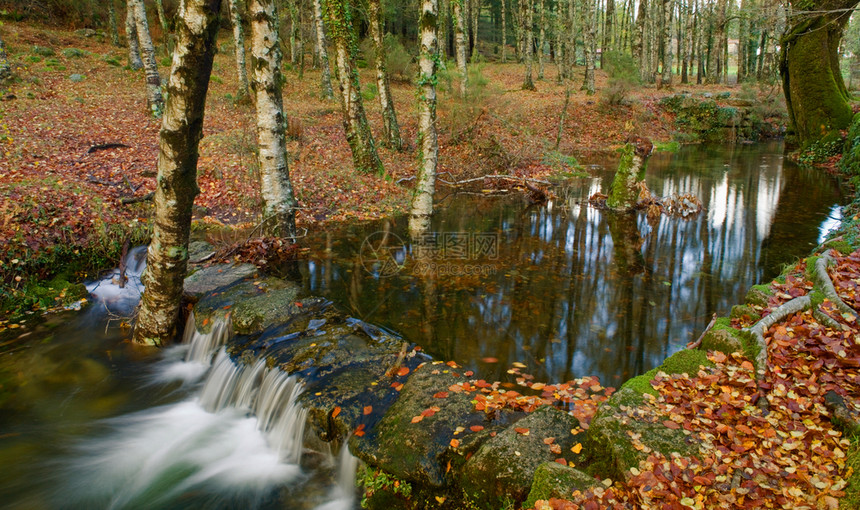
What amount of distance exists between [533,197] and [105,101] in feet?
53.2

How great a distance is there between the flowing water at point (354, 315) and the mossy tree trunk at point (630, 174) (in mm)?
1449

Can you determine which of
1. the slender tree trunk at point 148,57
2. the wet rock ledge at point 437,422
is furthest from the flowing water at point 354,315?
the slender tree trunk at point 148,57

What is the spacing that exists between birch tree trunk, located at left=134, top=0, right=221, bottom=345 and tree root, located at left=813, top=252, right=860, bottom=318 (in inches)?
270

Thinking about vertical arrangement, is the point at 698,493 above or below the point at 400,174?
below

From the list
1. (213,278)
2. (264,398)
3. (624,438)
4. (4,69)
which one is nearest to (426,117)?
(213,278)

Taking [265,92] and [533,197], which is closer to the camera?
[265,92]

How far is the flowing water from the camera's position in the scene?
15.8 feet

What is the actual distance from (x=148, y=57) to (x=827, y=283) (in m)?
18.8

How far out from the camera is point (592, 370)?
550 centimetres

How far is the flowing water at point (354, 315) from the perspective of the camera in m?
4.82

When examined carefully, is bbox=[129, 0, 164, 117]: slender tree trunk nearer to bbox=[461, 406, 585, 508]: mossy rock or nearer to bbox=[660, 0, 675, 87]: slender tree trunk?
bbox=[461, 406, 585, 508]: mossy rock

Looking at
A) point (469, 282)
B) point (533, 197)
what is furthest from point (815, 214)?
point (469, 282)

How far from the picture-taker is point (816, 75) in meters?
17.4

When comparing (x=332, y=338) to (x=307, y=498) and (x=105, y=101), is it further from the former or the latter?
(x=105, y=101)
